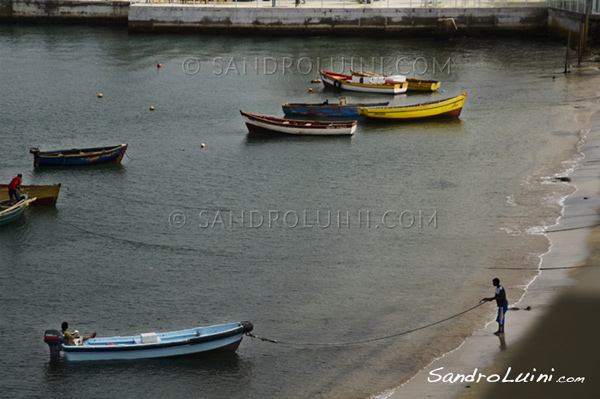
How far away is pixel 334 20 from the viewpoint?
82.4 metres

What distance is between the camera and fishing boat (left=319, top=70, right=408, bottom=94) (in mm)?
61000

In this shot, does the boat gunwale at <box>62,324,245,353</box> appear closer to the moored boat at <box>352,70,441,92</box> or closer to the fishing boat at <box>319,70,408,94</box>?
the fishing boat at <box>319,70,408,94</box>

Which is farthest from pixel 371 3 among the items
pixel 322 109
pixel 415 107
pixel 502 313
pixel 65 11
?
pixel 502 313

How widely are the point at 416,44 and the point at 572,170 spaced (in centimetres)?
4048

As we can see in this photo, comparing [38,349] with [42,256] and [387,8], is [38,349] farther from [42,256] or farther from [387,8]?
[387,8]

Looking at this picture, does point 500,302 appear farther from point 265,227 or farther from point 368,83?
point 368,83

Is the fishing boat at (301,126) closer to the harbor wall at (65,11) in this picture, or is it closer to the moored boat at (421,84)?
the moored boat at (421,84)

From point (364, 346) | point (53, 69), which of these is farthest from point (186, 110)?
point (364, 346)

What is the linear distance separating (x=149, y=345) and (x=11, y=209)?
47.9 feet

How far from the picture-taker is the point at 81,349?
24.3 metres

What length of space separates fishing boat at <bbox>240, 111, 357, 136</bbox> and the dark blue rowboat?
350 centimetres

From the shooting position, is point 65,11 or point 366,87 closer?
point 366,87

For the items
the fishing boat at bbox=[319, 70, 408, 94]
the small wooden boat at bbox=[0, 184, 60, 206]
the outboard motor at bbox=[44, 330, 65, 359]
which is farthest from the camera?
the fishing boat at bbox=[319, 70, 408, 94]

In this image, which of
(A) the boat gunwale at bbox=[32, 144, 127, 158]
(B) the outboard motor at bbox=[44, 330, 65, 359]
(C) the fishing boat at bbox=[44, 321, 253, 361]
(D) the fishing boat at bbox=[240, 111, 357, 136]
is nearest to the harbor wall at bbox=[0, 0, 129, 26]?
(D) the fishing boat at bbox=[240, 111, 357, 136]
